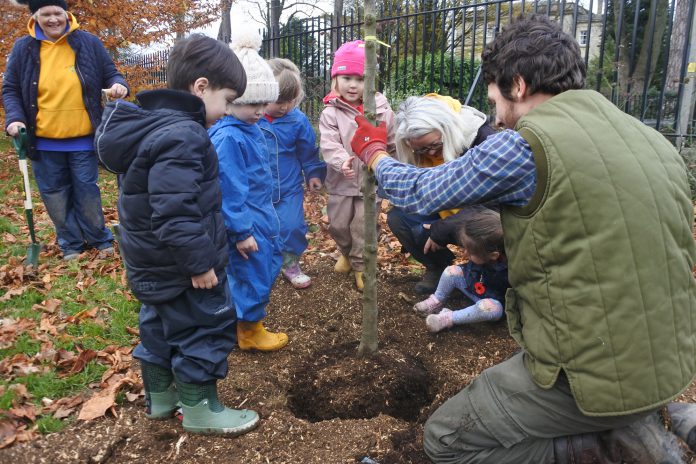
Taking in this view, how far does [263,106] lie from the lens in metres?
3.04

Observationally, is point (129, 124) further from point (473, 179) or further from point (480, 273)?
point (480, 273)

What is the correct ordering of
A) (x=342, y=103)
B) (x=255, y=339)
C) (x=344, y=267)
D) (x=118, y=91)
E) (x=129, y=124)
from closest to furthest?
1. (x=129, y=124)
2. (x=255, y=339)
3. (x=342, y=103)
4. (x=344, y=267)
5. (x=118, y=91)

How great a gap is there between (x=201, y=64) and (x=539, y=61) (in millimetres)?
1427

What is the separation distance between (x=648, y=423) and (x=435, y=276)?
2.13 meters

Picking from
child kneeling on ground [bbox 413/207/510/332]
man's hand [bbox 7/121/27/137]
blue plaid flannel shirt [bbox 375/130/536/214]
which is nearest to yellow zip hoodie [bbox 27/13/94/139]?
man's hand [bbox 7/121/27/137]

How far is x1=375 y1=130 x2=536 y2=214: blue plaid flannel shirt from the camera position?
1.84 m

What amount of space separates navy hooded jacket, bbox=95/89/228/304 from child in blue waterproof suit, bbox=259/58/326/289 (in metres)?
1.29

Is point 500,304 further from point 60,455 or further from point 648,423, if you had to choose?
point 60,455

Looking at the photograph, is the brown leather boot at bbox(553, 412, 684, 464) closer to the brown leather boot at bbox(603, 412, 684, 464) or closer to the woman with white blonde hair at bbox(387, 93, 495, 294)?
the brown leather boot at bbox(603, 412, 684, 464)

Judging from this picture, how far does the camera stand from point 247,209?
9.71 feet

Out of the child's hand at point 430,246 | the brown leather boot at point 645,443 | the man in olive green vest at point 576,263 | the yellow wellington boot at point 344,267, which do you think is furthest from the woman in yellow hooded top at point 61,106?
the brown leather boot at point 645,443

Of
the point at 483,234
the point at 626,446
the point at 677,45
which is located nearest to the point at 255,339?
the point at 483,234

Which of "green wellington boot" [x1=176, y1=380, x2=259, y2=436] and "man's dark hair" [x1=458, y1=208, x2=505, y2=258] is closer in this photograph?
"green wellington boot" [x1=176, y1=380, x2=259, y2=436]

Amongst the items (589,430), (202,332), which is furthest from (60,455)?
(589,430)
